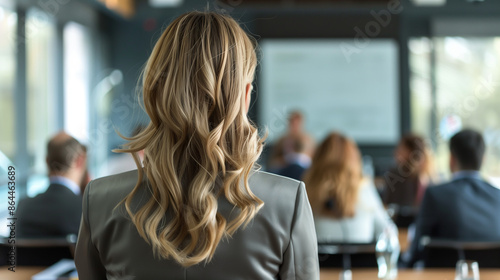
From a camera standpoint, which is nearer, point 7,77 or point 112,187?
point 112,187

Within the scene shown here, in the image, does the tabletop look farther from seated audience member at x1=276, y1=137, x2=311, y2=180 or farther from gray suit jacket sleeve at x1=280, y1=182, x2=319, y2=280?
seated audience member at x1=276, y1=137, x2=311, y2=180

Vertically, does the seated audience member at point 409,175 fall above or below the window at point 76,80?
below

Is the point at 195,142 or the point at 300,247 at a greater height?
the point at 195,142

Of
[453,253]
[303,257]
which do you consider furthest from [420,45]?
[303,257]

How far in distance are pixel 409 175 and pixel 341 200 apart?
5.58ft

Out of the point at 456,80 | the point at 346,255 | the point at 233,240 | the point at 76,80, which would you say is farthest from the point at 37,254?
the point at 456,80

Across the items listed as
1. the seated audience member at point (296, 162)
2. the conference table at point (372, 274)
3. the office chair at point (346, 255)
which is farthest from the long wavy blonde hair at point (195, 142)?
the seated audience member at point (296, 162)

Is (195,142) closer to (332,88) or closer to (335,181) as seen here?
(335,181)

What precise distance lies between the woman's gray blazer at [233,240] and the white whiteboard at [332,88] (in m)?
7.50

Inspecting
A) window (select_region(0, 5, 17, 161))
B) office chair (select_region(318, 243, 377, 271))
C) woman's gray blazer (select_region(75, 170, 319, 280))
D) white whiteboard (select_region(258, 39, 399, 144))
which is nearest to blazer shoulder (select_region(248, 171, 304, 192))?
woman's gray blazer (select_region(75, 170, 319, 280))

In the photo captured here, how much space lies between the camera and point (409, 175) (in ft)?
15.4

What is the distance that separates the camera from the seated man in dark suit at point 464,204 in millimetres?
3107

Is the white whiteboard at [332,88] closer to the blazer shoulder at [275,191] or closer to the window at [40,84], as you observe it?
the window at [40,84]

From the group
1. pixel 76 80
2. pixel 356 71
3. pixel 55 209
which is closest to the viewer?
pixel 55 209
